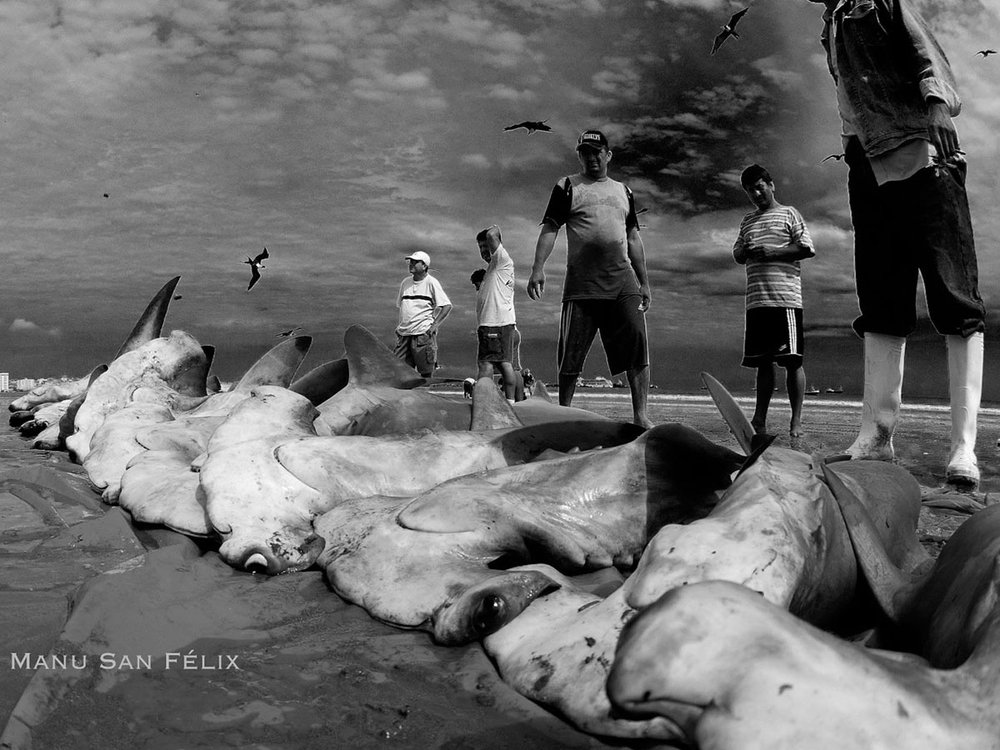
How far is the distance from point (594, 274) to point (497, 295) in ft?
9.93

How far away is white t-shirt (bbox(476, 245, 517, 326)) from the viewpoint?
1030 centimetres

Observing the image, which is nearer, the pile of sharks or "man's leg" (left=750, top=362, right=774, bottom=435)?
the pile of sharks

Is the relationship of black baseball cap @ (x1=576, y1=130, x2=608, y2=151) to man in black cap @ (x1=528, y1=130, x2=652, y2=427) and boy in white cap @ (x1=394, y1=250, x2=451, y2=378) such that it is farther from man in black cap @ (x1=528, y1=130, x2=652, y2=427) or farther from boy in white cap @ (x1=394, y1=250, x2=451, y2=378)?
boy in white cap @ (x1=394, y1=250, x2=451, y2=378)

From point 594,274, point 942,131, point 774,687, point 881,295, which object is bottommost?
point 774,687

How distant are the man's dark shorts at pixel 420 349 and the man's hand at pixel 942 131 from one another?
7.52 meters

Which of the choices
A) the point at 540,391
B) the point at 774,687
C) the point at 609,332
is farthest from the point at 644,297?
the point at 774,687

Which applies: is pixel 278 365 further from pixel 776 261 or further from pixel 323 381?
pixel 776 261

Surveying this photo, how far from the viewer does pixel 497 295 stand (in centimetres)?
1030

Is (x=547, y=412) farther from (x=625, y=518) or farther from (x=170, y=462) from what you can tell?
(x=170, y=462)

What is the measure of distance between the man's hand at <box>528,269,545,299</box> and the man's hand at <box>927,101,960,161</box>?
11.5ft

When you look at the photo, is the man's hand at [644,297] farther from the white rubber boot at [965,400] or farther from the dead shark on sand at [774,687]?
the dead shark on sand at [774,687]

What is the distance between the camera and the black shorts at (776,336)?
787 cm

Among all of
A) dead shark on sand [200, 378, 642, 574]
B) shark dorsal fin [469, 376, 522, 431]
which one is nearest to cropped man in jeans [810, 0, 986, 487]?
dead shark on sand [200, 378, 642, 574]

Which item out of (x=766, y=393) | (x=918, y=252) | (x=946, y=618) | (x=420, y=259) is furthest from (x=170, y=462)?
(x=420, y=259)
